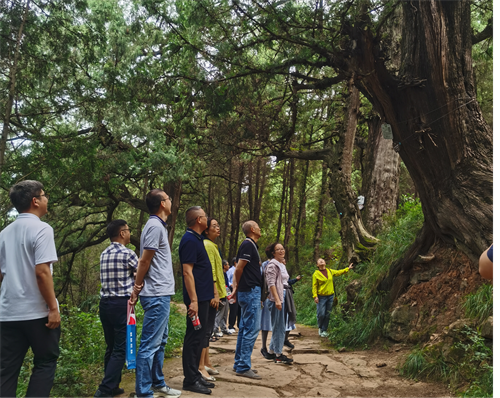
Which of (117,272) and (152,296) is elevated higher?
(117,272)

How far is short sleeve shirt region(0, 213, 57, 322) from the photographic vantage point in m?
3.39

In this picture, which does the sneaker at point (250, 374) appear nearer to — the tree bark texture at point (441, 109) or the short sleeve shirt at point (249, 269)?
the short sleeve shirt at point (249, 269)

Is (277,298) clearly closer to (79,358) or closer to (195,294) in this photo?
(195,294)

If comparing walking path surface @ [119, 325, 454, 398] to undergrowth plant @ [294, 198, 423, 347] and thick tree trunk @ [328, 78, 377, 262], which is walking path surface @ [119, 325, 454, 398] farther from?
thick tree trunk @ [328, 78, 377, 262]

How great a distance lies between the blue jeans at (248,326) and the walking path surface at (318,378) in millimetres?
198

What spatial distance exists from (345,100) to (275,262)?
27.5 ft

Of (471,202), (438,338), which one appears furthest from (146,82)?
(438,338)

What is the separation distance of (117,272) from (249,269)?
1.85 metres

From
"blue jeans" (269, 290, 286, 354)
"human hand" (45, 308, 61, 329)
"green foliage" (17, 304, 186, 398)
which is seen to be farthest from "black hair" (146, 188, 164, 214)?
"blue jeans" (269, 290, 286, 354)

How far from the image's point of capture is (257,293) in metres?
5.92

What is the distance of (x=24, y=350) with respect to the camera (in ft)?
11.4

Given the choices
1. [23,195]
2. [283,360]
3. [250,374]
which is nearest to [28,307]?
[23,195]

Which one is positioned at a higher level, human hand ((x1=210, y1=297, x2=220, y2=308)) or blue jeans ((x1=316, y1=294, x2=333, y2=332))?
human hand ((x1=210, y1=297, x2=220, y2=308))

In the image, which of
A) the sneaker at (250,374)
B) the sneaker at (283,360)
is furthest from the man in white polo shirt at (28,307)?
the sneaker at (283,360)
